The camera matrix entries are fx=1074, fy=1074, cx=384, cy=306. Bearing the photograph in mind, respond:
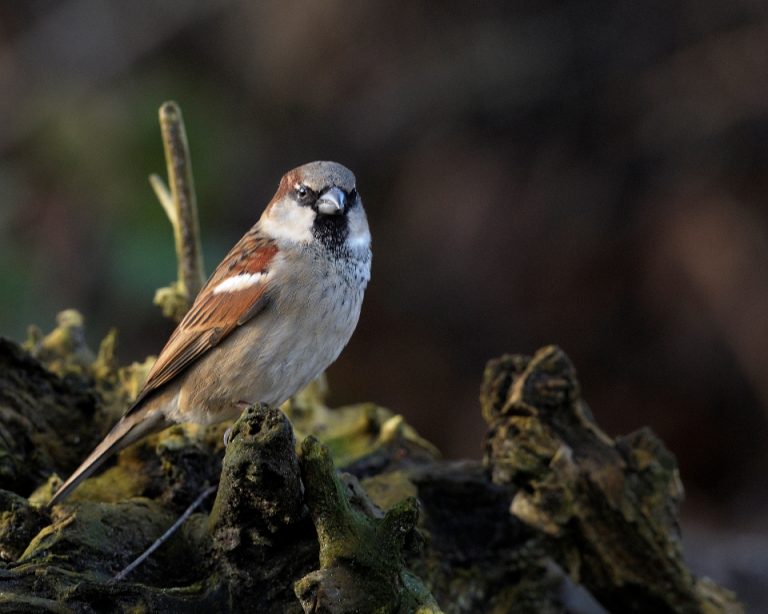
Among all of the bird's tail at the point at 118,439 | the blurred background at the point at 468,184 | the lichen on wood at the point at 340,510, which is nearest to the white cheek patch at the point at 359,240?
the lichen on wood at the point at 340,510

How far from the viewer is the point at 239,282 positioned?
2.77 m

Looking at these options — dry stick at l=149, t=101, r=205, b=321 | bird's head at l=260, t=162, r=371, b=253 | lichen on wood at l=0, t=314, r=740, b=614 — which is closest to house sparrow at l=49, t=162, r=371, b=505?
bird's head at l=260, t=162, r=371, b=253

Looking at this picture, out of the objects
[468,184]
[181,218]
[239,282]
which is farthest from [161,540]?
[468,184]

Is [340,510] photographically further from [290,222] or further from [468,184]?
[468,184]

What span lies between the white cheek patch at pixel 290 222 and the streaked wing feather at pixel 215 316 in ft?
0.16

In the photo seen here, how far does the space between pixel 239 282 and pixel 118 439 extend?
498 mm

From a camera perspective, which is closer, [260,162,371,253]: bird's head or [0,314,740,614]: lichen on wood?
[0,314,740,614]: lichen on wood

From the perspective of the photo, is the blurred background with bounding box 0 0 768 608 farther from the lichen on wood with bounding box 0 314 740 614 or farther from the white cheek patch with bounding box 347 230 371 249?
the white cheek patch with bounding box 347 230 371 249

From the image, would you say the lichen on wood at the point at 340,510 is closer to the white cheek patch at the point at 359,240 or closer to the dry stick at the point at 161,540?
the dry stick at the point at 161,540

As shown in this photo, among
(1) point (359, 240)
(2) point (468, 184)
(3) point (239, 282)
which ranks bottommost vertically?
(3) point (239, 282)

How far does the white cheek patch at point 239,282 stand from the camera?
8.96 feet

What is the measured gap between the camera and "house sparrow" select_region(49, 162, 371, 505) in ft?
8.67

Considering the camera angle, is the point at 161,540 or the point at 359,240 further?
the point at 359,240

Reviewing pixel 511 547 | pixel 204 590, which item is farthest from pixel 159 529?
pixel 511 547
